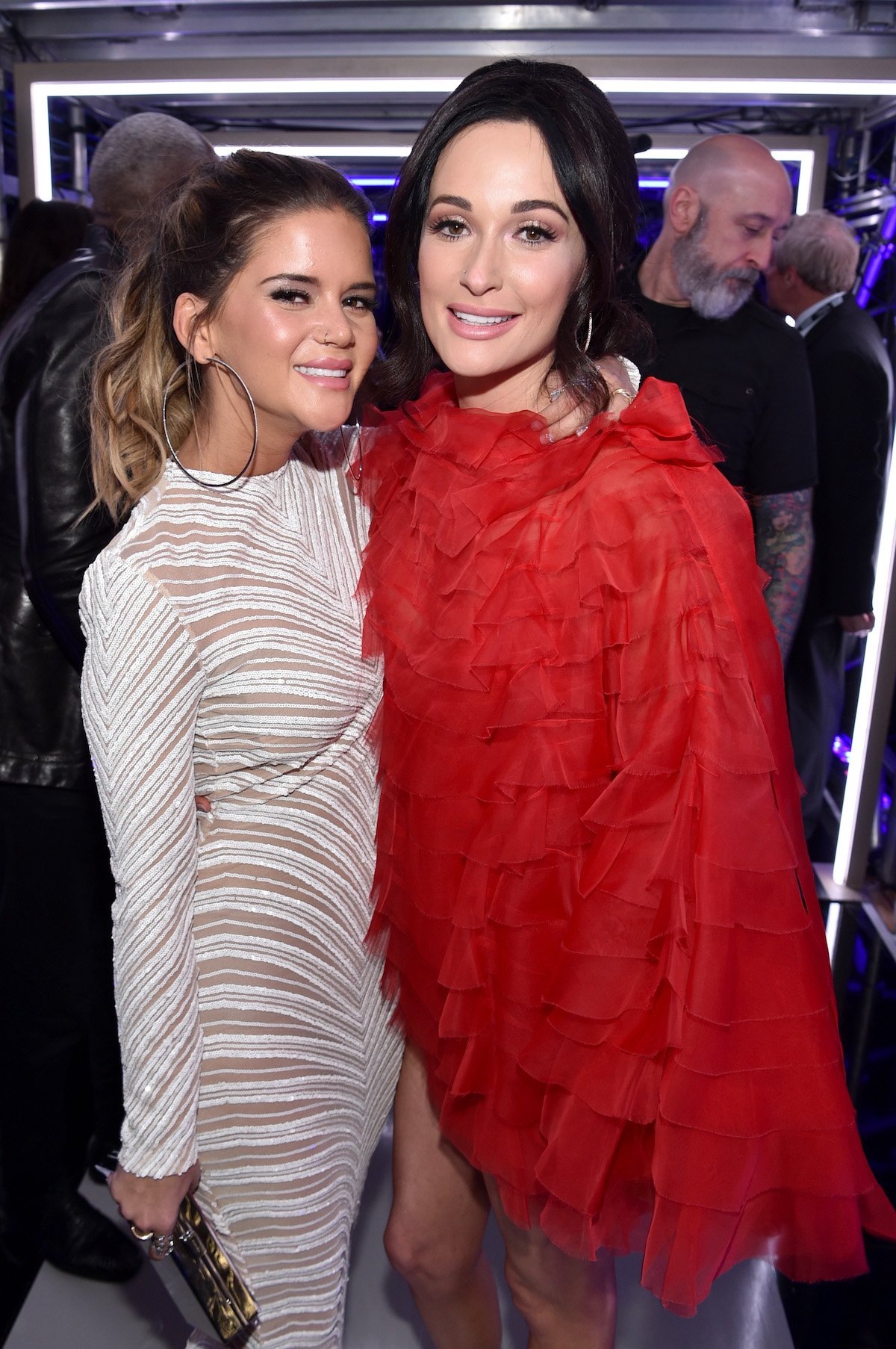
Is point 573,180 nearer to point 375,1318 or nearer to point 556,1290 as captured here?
point 556,1290

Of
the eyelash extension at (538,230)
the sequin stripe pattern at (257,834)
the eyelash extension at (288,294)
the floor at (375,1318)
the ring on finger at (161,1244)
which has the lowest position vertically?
the floor at (375,1318)

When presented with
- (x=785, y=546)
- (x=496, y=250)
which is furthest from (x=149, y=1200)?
(x=785, y=546)

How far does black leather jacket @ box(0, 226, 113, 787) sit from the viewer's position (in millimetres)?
1925

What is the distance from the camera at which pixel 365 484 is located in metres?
1.59

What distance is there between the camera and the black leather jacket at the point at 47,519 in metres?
1.92

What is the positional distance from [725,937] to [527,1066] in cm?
32

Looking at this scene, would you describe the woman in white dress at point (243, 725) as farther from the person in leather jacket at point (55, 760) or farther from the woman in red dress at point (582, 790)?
the person in leather jacket at point (55, 760)

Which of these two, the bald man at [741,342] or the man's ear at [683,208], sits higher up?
the man's ear at [683,208]

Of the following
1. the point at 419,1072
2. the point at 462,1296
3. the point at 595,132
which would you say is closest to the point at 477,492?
the point at 595,132

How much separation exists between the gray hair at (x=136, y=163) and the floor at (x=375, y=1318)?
6.83ft

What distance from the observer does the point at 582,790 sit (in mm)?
1302

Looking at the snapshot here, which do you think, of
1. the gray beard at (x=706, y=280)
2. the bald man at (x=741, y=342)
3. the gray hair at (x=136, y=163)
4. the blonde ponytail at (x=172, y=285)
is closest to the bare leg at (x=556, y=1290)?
the blonde ponytail at (x=172, y=285)

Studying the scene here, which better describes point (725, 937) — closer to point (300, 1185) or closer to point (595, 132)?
point (300, 1185)

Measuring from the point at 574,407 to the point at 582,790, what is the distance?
0.51 meters
